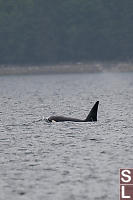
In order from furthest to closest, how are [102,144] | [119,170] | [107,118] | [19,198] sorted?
1. [107,118]
2. [102,144]
3. [119,170]
4. [19,198]

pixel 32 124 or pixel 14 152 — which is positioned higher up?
pixel 32 124

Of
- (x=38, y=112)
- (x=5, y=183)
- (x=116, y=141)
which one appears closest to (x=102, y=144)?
(x=116, y=141)

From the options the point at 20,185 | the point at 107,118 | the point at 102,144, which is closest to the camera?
the point at 20,185

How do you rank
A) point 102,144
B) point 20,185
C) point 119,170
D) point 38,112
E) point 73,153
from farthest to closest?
1. point 38,112
2. point 102,144
3. point 73,153
4. point 119,170
5. point 20,185

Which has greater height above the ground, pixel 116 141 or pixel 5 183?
pixel 116 141

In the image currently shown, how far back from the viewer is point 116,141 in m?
46.1

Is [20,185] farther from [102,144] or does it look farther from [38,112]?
[38,112]

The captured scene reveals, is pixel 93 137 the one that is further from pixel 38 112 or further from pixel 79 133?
pixel 38 112

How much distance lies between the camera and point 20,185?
33656 mm

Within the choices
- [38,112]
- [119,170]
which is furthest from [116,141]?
[38,112]

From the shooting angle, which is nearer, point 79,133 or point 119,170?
Answer: point 119,170

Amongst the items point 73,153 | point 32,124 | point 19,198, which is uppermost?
point 32,124

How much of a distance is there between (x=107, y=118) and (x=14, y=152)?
21407 millimetres

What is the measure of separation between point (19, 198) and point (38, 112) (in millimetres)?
41292
